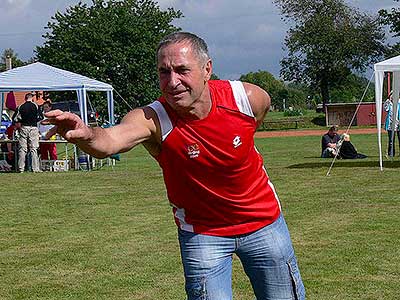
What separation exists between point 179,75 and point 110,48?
47.9m

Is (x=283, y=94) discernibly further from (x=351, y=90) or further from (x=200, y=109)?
(x=200, y=109)

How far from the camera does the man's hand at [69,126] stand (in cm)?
344

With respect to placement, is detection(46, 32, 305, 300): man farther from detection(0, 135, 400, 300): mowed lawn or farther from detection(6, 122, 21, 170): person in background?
detection(6, 122, 21, 170): person in background

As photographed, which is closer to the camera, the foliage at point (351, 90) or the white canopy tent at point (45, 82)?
the white canopy tent at point (45, 82)

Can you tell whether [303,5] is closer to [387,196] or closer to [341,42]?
[341,42]

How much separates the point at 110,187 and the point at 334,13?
44816 mm

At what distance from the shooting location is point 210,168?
13.5ft

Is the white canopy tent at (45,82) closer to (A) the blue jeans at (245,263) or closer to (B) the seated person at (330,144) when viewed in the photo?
(B) the seated person at (330,144)

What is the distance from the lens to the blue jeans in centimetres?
425

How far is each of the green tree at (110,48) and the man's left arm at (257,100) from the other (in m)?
45.7

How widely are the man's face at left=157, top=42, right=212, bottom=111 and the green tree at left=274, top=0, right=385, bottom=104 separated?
5386cm

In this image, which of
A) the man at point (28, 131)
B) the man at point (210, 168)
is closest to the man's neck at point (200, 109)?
the man at point (210, 168)

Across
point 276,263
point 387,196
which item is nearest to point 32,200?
point 387,196

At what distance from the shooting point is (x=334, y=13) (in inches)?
2309
